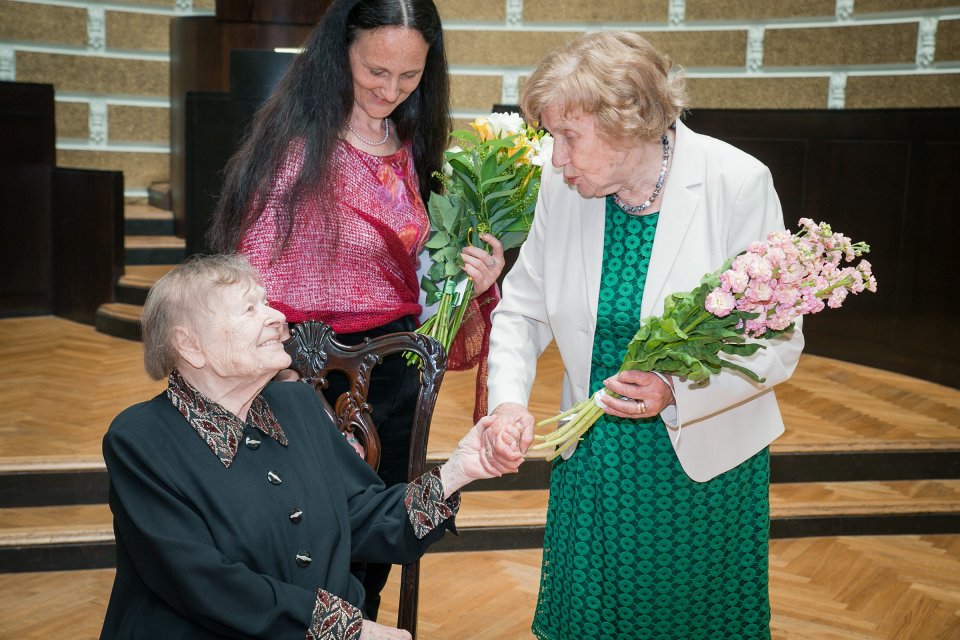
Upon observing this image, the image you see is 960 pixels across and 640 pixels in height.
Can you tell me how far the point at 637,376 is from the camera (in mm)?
1747

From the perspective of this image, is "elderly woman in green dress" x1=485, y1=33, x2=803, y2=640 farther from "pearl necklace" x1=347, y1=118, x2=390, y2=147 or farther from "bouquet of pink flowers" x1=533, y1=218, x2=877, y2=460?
"pearl necklace" x1=347, y1=118, x2=390, y2=147

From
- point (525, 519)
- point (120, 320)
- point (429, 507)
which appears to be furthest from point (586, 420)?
point (120, 320)

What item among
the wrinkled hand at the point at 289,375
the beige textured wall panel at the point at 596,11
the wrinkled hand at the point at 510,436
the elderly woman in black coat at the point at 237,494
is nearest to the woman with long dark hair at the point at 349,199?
the wrinkled hand at the point at 289,375

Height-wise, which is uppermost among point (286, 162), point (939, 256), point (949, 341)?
point (286, 162)

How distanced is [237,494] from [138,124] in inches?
268

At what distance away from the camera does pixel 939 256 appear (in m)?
5.64

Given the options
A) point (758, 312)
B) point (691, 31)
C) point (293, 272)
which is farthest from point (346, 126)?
point (691, 31)

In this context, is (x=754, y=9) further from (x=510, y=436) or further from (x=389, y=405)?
(x=510, y=436)

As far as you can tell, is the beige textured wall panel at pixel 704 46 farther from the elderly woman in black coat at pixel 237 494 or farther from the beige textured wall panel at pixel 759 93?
the elderly woman in black coat at pixel 237 494

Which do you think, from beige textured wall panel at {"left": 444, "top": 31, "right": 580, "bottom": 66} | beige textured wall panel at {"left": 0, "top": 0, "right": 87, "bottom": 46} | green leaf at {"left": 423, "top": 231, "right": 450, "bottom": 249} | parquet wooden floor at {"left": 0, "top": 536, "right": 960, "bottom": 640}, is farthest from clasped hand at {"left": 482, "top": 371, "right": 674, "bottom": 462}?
beige textured wall panel at {"left": 0, "top": 0, "right": 87, "bottom": 46}

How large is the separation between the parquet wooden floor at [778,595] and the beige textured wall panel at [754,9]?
3916 millimetres

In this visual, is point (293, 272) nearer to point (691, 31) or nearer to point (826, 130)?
point (826, 130)

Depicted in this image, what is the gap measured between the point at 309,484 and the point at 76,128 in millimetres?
6693

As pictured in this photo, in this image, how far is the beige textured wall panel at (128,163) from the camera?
7.80 meters
